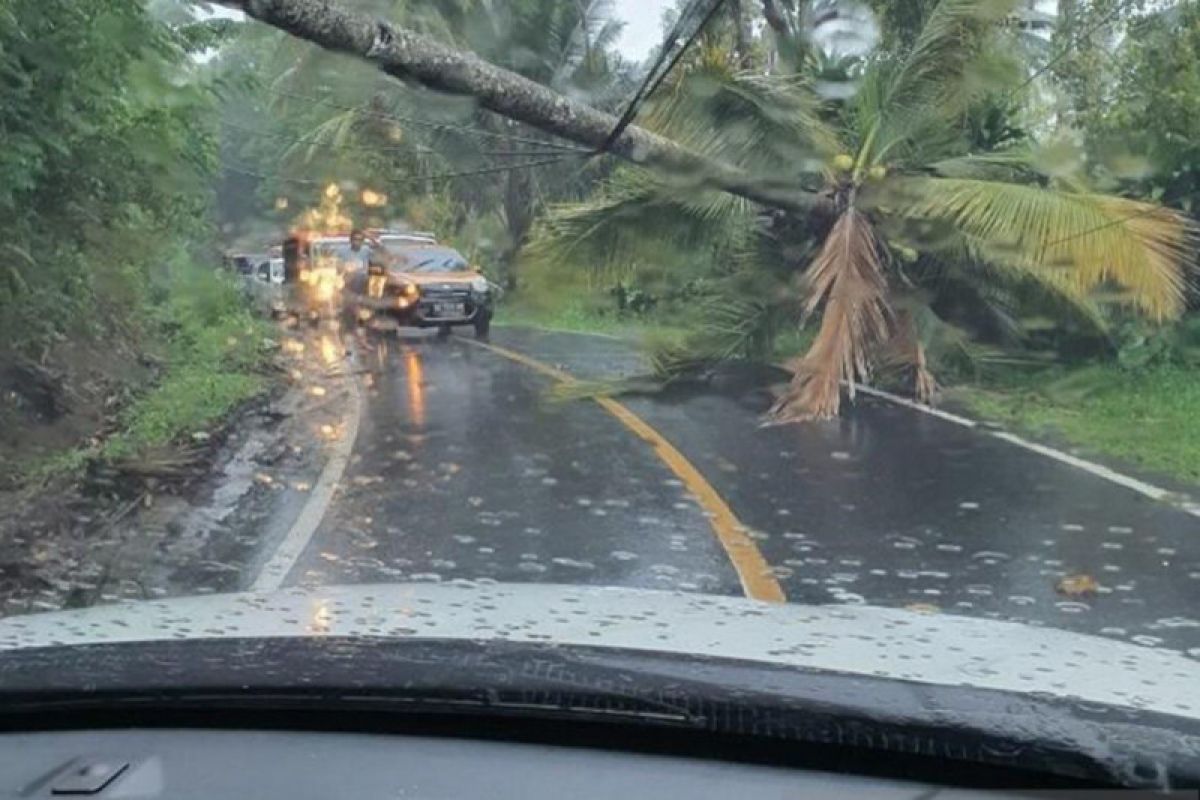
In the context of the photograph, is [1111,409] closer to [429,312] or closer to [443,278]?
[429,312]

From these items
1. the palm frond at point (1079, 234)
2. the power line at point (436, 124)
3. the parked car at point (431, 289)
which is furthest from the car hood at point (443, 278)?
the palm frond at point (1079, 234)

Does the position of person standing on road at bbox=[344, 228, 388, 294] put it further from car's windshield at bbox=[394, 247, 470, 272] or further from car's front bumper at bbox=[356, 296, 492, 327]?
car's front bumper at bbox=[356, 296, 492, 327]

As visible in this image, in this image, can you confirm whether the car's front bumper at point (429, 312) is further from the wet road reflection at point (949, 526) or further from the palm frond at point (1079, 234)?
the wet road reflection at point (949, 526)

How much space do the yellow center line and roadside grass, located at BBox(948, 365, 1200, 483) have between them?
319 centimetres

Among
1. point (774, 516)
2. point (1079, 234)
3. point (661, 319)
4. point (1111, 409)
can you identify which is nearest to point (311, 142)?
point (661, 319)

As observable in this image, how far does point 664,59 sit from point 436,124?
4.21m

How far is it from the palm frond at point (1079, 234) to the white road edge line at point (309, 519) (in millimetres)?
5853

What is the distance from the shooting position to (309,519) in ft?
34.6

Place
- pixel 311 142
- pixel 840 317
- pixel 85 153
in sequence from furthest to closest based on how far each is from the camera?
pixel 311 142
pixel 840 317
pixel 85 153

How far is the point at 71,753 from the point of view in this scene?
2887mm

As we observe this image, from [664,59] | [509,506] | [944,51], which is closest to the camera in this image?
[509,506]

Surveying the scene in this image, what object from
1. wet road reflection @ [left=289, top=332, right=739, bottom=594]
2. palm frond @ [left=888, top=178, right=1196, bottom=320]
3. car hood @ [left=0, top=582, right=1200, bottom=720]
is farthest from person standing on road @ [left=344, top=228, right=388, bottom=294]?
car hood @ [left=0, top=582, right=1200, bottom=720]

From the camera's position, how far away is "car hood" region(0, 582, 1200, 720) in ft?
10.7

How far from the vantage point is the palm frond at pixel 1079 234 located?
15406 millimetres
